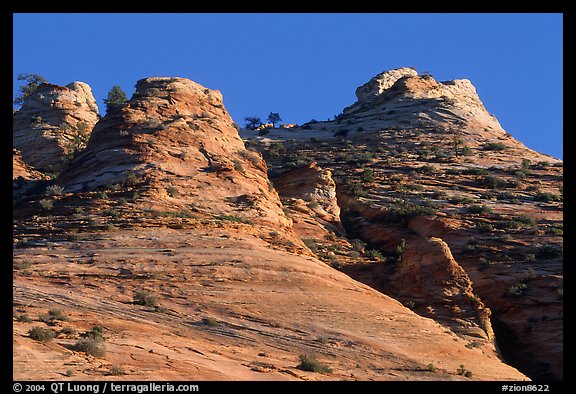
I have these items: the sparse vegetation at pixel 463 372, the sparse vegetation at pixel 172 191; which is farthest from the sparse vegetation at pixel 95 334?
the sparse vegetation at pixel 172 191

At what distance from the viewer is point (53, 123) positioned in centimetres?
5472

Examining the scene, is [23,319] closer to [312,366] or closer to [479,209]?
[312,366]

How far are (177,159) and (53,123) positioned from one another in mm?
19462

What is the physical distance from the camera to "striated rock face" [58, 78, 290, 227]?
35156 mm

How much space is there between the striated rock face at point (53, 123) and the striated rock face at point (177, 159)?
8.88m

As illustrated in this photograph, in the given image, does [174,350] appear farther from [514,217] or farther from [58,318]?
[514,217]

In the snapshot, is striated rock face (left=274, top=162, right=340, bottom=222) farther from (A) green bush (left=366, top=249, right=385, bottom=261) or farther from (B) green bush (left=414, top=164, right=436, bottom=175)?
(B) green bush (left=414, top=164, right=436, bottom=175)

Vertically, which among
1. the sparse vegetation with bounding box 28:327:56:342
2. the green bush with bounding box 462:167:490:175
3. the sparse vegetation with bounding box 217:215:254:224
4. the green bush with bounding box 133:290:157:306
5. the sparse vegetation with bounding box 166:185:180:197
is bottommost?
the sparse vegetation with bounding box 28:327:56:342

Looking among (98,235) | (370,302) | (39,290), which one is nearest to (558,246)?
(370,302)

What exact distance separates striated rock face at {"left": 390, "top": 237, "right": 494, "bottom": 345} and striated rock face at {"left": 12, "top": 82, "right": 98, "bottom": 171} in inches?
891

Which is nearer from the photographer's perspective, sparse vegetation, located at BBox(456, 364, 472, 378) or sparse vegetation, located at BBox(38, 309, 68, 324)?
sparse vegetation, located at BBox(38, 309, 68, 324)

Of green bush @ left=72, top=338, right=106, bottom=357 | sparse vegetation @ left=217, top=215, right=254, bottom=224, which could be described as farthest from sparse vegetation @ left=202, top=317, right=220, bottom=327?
sparse vegetation @ left=217, top=215, right=254, bottom=224

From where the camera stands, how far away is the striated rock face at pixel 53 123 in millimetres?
51125
